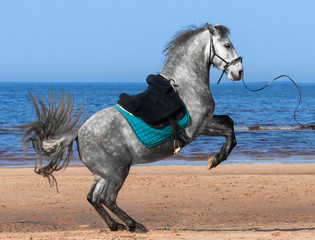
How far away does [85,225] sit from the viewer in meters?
7.56

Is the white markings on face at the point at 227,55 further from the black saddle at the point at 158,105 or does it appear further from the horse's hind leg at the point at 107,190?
the horse's hind leg at the point at 107,190

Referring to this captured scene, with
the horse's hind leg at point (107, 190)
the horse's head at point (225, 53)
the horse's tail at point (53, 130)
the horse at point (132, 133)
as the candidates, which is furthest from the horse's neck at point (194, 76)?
the horse's tail at point (53, 130)

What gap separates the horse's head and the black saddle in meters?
0.64

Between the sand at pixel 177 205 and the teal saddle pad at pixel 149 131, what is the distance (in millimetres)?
1167

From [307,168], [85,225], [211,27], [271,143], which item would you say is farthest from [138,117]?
[271,143]

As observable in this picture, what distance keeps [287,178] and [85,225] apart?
5.19 meters

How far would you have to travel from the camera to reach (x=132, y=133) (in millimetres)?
5492

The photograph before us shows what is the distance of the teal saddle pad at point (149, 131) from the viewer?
17.9 ft

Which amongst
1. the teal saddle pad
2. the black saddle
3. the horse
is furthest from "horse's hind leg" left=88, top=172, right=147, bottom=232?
the black saddle

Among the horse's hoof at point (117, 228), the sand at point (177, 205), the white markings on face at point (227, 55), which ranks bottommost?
the sand at point (177, 205)

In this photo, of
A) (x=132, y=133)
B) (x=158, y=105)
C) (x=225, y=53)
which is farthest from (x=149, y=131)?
(x=225, y=53)

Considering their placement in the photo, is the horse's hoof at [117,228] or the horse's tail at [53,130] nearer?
the horse's tail at [53,130]

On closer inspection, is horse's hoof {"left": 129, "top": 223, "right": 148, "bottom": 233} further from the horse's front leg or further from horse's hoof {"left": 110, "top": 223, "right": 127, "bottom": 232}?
the horse's front leg

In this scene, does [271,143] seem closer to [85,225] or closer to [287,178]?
[287,178]
